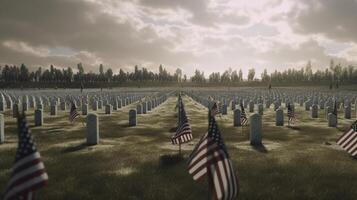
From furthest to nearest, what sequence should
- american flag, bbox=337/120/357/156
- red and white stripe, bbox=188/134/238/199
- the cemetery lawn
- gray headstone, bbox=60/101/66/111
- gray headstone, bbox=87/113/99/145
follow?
gray headstone, bbox=60/101/66/111 → gray headstone, bbox=87/113/99/145 → american flag, bbox=337/120/357/156 → the cemetery lawn → red and white stripe, bbox=188/134/238/199

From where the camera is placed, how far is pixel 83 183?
8.22 m

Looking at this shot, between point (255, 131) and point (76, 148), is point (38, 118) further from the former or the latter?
point (255, 131)

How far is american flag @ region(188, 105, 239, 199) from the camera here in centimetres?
538

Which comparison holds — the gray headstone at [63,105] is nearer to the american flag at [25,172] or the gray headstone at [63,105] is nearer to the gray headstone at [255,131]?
the gray headstone at [255,131]

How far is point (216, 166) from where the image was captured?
→ 5.48 m

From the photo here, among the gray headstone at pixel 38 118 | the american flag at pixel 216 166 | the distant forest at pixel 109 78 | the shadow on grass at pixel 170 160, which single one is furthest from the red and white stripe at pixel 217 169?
the distant forest at pixel 109 78

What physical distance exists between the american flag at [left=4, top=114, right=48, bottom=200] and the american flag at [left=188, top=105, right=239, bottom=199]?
2555 mm

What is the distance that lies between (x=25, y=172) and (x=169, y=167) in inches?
218

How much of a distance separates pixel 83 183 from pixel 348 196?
20.6ft

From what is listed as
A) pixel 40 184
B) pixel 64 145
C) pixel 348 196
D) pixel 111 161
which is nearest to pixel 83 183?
pixel 111 161

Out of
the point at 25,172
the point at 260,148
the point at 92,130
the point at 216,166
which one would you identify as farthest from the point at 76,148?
the point at 216,166

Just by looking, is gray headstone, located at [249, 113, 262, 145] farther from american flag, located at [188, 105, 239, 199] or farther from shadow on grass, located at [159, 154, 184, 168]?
american flag, located at [188, 105, 239, 199]

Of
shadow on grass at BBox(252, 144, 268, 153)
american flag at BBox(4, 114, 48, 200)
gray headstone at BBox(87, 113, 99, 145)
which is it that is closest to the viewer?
american flag at BBox(4, 114, 48, 200)

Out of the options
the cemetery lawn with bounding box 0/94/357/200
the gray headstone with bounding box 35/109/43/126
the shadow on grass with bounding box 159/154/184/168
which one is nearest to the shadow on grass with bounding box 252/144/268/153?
the cemetery lawn with bounding box 0/94/357/200
